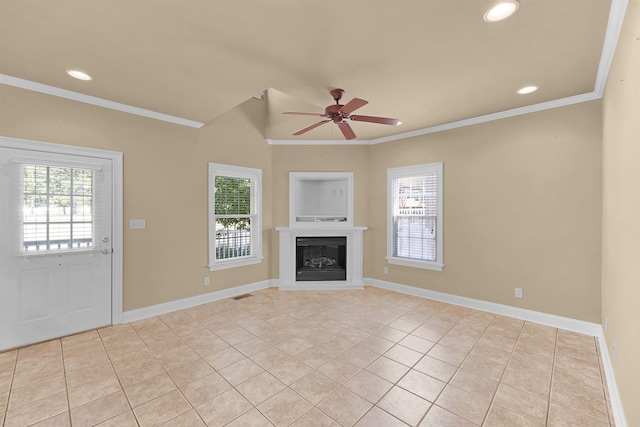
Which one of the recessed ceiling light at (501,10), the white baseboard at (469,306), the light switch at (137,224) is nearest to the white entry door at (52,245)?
the light switch at (137,224)

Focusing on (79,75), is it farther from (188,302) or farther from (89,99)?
(188,302)

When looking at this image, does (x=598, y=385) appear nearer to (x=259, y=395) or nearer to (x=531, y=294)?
(x=531, y=294)

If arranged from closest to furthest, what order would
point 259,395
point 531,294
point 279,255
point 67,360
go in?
point 259,395 → point 67,360 → point 531,294 → point 279,255

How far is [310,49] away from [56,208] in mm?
3161

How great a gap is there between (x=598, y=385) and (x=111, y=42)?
4.59 metres

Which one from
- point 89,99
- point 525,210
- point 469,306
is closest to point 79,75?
point 89,99

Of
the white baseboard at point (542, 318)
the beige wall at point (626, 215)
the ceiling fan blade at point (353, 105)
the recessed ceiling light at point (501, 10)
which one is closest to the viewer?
the beige wall at point (626, 215)

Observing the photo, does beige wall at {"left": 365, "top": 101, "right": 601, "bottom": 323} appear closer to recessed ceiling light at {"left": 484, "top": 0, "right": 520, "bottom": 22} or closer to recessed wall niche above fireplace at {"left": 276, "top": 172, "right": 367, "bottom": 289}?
recessed wall niche above fireplace at {"left": 276, "top": 172, "right": 367, "bottom": 289}

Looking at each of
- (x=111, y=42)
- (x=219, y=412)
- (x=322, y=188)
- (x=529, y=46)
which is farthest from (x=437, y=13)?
(x=322, y=188)

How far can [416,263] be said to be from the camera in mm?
4547

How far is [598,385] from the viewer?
2195 millimetres

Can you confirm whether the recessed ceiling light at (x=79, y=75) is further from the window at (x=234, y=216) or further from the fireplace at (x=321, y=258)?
the fireplace at (x=321, y=258)

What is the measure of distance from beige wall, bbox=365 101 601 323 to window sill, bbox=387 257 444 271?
94 mm

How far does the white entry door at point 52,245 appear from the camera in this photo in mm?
2797
